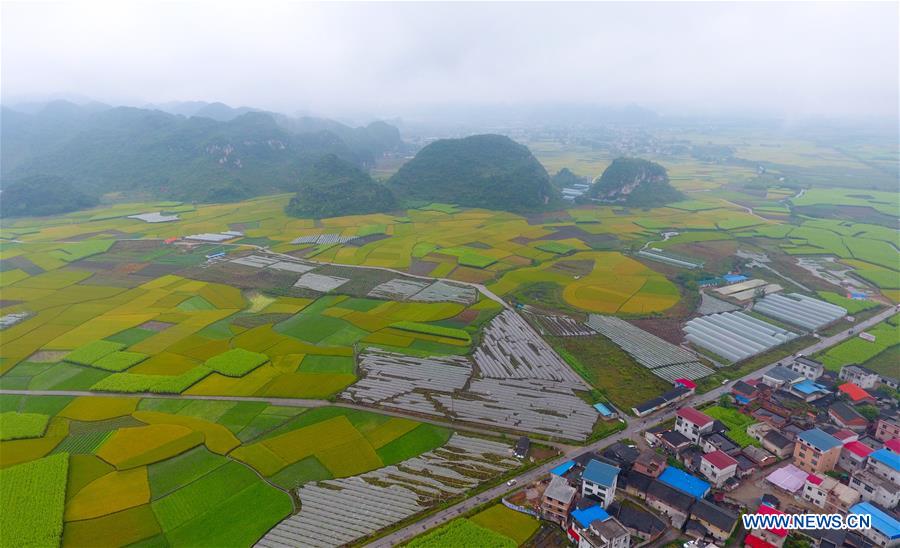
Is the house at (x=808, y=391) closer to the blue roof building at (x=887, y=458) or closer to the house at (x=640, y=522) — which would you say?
the blue roof building at (x=887, y=458)

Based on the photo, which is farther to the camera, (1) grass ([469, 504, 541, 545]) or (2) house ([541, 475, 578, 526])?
(2) house ([541, 475, 578, 526])

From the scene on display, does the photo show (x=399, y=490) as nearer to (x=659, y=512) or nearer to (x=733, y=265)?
(x=659, y=512)

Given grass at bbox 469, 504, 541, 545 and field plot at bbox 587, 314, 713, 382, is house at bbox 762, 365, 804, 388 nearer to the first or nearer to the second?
field plot at bbox 587, 314, 713, 382

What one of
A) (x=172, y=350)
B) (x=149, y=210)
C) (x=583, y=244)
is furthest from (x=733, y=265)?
(x=149, y=210)

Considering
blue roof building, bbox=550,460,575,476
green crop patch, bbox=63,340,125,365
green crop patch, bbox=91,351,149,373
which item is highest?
green crop patch, bbox=63,340,125,365

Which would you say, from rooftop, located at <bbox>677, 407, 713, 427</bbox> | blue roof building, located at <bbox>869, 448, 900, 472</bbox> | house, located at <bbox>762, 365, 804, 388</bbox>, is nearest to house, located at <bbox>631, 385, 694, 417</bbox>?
rooftop, located at <bbox>677, 407, 713, 427</bbox>

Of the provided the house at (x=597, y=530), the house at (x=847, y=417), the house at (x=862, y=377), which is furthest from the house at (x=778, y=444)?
the house at (x=597, y=530)
